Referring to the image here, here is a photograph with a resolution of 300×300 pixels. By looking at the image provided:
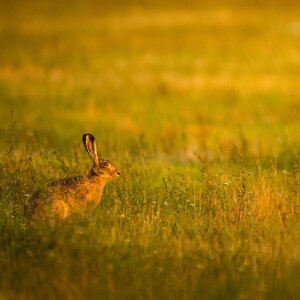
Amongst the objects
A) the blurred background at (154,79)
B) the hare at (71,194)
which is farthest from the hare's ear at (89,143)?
the blurred background at (154,79)

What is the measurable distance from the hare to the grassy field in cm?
18

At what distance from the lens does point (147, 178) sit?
36.2 ft

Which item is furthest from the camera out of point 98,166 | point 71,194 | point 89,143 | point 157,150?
point 157,150

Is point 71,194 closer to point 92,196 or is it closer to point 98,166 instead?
point 92,196

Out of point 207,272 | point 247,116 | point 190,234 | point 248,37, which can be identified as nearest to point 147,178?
point 190,234

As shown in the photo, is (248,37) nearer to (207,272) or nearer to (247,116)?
(247,116)

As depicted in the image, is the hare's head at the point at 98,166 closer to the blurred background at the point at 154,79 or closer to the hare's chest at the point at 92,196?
the hare's chest at the point at 92,196

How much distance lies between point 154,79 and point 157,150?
13.3 metres

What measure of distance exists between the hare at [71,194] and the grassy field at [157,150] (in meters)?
0.18

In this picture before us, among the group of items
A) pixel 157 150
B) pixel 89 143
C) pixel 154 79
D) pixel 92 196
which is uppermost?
pixel 154 79

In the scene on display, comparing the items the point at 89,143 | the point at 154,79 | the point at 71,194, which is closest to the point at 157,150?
the point at 89,143

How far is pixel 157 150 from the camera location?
51.4 ft

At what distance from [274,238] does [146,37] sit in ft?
112

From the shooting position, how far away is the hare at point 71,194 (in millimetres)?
8172
